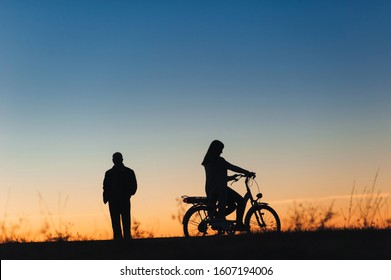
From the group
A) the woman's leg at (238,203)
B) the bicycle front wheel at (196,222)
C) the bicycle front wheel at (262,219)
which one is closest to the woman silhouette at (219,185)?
the woman's leg at (238,203)

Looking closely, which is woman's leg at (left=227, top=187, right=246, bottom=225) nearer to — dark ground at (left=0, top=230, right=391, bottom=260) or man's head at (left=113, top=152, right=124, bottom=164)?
dark ground at (left=0, top=230, right=391, bottom=260)

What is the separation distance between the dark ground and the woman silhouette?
1002 mm

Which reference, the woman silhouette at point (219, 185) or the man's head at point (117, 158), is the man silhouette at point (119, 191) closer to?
the man's head at point (117, 158)

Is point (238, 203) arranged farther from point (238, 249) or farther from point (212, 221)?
point (238, 249)

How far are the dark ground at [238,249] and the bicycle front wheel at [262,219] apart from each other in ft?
4.17

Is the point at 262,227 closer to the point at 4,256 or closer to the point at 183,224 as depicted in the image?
the point at 183,224

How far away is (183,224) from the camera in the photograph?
15.5 meters

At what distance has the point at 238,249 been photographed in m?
12.1

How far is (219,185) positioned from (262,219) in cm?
139

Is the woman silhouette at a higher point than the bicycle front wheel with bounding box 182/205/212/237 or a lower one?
higher

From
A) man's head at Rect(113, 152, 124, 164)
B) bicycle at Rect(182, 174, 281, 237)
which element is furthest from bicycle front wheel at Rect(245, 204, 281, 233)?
man's head at Rect(113, 152, 124, 164)

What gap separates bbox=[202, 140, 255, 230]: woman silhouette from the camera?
15.1 metres

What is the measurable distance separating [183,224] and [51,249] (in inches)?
123
